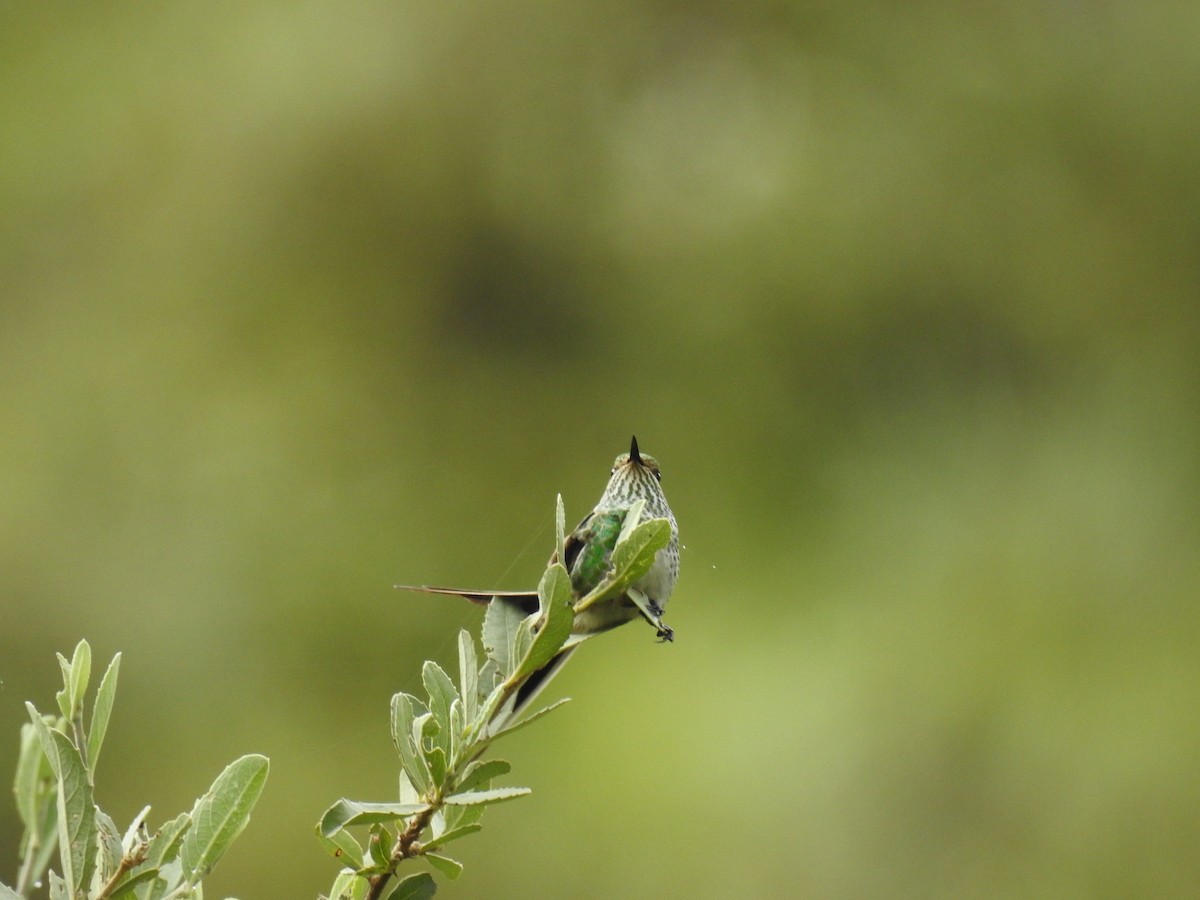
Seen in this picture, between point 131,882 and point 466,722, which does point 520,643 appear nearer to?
point 466,722

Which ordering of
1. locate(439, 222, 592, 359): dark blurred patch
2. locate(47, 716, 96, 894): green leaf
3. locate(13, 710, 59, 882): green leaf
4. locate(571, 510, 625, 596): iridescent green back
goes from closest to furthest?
locate(47, 716, 96, 894): green leaf, locate(13, 710, 59, 882): green leaf, locate(571, 510, 625, 596): iridescent green back, locate(439, 222, 592, 359): dark blurred patch

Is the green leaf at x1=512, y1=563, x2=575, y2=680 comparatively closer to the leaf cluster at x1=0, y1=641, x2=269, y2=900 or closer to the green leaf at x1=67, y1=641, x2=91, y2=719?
the leaf cluster at x1=0, y1=641, x2=269, y2=900

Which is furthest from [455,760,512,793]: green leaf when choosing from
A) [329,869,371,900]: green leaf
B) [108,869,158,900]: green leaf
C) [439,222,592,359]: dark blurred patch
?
[439,222,592,359]: dark blurred patch

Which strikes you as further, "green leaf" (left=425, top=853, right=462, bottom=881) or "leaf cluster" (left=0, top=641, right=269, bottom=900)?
"green leaf" (left=425, top=853, right=462, bottom=881)

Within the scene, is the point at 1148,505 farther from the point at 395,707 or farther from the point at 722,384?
the point at 395,707

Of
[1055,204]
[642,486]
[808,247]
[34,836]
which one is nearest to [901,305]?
[808,247]
